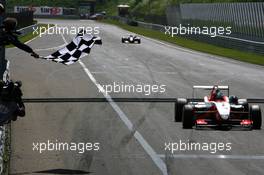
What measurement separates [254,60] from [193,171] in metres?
27.3

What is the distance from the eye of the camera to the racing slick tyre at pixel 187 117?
11.5m

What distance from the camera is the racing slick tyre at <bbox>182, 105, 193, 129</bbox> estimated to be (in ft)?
37.8

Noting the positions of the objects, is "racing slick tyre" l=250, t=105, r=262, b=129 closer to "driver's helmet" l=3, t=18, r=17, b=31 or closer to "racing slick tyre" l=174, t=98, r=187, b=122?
"racing slick tyre" l=174, t=98, r=187, b=122

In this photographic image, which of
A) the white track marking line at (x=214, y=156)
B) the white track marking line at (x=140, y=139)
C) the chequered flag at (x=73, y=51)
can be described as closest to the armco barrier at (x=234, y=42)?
the white track marking line at (x=140, y=139)

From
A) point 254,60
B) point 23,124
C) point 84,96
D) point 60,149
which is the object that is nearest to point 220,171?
point 60,149

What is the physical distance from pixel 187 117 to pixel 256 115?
1.27 meters

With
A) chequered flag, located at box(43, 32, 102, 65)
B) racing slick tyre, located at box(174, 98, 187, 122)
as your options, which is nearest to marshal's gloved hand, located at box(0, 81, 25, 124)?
chequered flag, located at box(43, 32, 102, 65)

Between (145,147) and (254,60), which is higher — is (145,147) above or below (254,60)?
above

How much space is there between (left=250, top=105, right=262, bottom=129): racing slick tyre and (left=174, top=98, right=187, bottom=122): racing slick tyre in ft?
4.43

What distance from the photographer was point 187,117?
1177 cm

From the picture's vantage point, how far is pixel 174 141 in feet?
35.8

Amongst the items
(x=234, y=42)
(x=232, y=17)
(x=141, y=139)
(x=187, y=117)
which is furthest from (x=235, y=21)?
(x=141, y=139)

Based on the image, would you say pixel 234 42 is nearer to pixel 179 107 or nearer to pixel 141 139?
pixel 179 107

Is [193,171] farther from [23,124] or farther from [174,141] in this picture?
[23,124]
